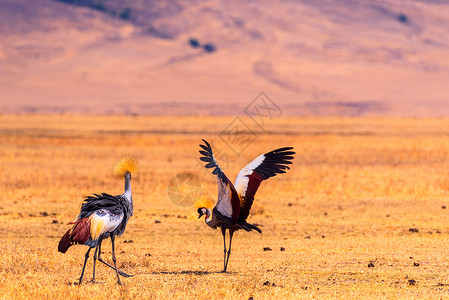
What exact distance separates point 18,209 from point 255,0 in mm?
163988

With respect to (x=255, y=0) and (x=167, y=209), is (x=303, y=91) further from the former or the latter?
(x=167, y=209)

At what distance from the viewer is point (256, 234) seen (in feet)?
52.6

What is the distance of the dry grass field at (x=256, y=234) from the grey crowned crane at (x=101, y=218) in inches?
23.3

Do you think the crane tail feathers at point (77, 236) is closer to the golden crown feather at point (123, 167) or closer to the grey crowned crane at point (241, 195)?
the golden crown feather at point (123, 167)

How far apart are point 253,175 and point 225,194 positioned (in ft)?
2.03

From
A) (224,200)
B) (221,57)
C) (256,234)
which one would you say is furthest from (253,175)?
(221,57)

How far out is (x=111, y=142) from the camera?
148 feet

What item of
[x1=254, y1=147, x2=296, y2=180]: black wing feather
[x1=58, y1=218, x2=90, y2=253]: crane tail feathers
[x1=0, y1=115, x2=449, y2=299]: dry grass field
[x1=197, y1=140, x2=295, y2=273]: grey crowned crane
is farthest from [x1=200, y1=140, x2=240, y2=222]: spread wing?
[x1=58, y1=218, x2=90, y2=253]: crane tail feathers

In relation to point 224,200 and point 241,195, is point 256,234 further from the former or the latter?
point 224,200

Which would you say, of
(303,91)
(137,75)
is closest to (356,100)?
(303,91)

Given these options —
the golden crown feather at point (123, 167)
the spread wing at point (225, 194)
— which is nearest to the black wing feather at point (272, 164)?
the spread wing at point (225, 194)

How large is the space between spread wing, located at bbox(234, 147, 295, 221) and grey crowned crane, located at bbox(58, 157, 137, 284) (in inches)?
61.8

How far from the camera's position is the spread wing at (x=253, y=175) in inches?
408

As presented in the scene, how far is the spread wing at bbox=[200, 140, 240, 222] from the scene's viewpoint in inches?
378
